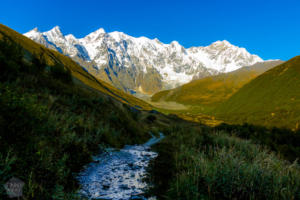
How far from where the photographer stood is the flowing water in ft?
15.7

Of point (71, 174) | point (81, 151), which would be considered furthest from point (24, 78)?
point (71, 174)

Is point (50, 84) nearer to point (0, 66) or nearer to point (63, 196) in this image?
point (0, 66)

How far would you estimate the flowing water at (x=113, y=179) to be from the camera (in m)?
4.80

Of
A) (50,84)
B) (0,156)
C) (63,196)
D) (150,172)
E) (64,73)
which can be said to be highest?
(64,73)

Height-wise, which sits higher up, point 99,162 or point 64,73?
point 64,73

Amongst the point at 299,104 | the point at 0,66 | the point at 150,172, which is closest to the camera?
the point at 150,172

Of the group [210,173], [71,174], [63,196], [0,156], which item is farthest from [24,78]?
[210,173]

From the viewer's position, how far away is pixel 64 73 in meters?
23.5

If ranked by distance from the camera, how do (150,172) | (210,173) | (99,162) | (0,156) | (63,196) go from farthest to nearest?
(99,162), (150,172), (210,173), (63,196), (0,156)

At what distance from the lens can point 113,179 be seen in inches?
233

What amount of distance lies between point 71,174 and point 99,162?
6.40 ft

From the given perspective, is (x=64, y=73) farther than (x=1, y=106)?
Yes

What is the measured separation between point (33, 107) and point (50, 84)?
1133 cm

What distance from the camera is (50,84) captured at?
1527 centimetres
